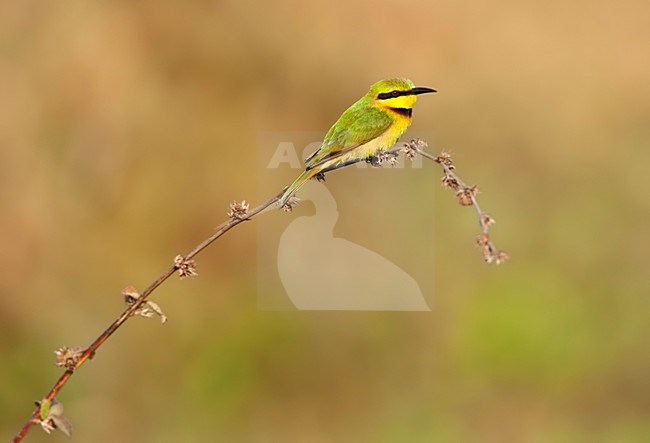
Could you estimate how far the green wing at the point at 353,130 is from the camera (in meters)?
2.11

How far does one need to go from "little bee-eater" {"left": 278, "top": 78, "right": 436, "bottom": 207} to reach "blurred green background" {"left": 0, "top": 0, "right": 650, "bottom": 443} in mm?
2181

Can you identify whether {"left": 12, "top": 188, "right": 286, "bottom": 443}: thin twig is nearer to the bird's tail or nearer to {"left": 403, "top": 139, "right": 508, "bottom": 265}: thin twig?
{"left": 403, "top": 139, "right": 508, "bottom": 265}: thin twig

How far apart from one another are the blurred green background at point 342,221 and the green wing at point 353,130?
88.2 inches

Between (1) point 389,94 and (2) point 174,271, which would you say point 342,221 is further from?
(2) point 174,271

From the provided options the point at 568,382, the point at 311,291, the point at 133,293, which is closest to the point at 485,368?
the point at 568,382

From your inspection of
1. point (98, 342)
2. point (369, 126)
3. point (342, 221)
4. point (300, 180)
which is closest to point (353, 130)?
point (369, 126)

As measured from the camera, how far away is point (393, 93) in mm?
2100

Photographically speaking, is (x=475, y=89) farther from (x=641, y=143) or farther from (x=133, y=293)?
(x=133, y=293)

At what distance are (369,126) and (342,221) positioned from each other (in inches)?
89.9

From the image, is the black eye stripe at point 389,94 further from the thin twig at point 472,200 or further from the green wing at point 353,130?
the thin twig at point 472,200

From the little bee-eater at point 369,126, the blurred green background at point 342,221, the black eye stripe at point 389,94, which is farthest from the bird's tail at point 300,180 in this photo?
the blurred green background at point 342,221

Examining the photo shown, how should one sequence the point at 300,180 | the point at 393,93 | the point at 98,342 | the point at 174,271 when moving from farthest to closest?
the point at 393,93 < the point at 300,180 < the point at 174,271 < the point at 98,342

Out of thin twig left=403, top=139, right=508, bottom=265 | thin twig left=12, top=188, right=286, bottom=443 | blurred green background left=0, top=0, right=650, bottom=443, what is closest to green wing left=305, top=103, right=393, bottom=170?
thin twig left=403, top=139, right=508, bottom=265

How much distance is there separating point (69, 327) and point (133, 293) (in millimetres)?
3186
